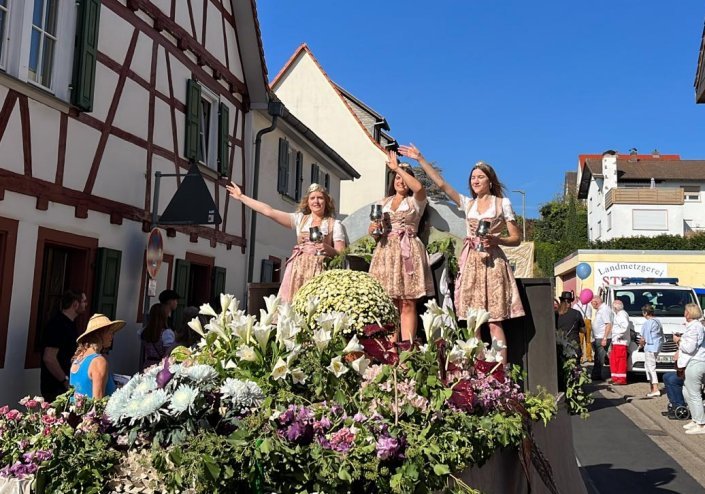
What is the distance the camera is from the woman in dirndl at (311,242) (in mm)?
3938

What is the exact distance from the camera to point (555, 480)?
329 cm

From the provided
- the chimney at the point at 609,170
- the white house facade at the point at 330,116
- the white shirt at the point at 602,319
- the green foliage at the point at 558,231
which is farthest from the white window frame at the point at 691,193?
the white shirt at the point at 602,319

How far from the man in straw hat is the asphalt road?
3994 mm

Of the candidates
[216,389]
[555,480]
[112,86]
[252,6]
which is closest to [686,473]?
[555,480]

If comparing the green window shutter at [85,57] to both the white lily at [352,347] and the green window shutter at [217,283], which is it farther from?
the white lily at [352,347]

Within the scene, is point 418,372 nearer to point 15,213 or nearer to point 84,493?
point 84,493

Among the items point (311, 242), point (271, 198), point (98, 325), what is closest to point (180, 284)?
point (271, 198)

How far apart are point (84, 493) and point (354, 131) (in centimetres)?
2497

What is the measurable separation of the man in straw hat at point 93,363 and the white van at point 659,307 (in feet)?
37.8

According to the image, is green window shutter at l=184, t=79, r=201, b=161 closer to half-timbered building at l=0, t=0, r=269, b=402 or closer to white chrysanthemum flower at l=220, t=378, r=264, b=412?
half-timbered building at l=0, t=0, r=269, b=402

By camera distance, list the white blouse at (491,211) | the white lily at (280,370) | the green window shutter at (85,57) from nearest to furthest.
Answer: the white lily at (280,370)
the white blouse at (491,211)
the green window shutter at (85,57)

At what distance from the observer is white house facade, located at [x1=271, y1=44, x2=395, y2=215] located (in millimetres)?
25891

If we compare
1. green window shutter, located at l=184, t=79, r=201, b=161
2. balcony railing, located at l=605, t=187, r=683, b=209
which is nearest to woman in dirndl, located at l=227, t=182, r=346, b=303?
green window shutter, located at l=184, t=79, r=201, b=161

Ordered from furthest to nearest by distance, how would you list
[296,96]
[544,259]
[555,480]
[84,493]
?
[544,259]
[296,96]
[555,480]
[84,493]
